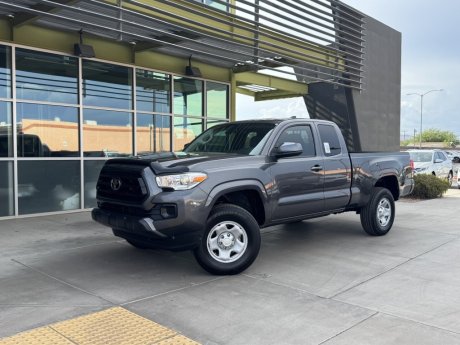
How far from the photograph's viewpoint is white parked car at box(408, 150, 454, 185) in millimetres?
17875

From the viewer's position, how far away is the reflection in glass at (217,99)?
42.9 ft

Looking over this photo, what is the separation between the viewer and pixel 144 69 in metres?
11.3

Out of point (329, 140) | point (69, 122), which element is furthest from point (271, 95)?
point (329, 140)

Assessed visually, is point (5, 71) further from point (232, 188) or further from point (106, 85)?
point (232, 188)

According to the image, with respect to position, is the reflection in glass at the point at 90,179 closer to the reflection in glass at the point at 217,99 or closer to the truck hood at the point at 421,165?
the reflection in glass at the point at 217,99

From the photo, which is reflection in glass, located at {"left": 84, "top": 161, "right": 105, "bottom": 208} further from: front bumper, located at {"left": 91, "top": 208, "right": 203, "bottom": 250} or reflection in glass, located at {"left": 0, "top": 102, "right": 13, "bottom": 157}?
front bumper, located at {"left": 91, "top": 208, "right": 203, "bottom": 250}

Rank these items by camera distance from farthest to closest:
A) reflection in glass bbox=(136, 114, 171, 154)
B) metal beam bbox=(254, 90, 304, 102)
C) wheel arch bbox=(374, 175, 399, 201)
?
metal beam bbox=(254, 90, 304, 102) < reflection in glass bbox=(136, 114, 171, 154) < wheel arch bbox=(374, 175, 399, 201)

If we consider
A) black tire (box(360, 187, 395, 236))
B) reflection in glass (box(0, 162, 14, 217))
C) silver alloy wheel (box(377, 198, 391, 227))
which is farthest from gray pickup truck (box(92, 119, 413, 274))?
reflection in glass (box(0, 162, 14, 217))

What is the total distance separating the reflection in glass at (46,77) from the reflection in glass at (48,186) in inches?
54.6

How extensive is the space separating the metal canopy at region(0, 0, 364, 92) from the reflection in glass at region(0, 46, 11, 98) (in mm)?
617

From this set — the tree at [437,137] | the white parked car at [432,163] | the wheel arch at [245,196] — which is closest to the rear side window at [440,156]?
the white parked car at [432,163]

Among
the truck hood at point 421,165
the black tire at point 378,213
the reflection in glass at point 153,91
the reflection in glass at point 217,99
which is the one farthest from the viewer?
the truck hood at point 421,165

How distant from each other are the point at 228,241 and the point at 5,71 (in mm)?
6258

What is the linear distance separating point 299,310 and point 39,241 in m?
4.60
